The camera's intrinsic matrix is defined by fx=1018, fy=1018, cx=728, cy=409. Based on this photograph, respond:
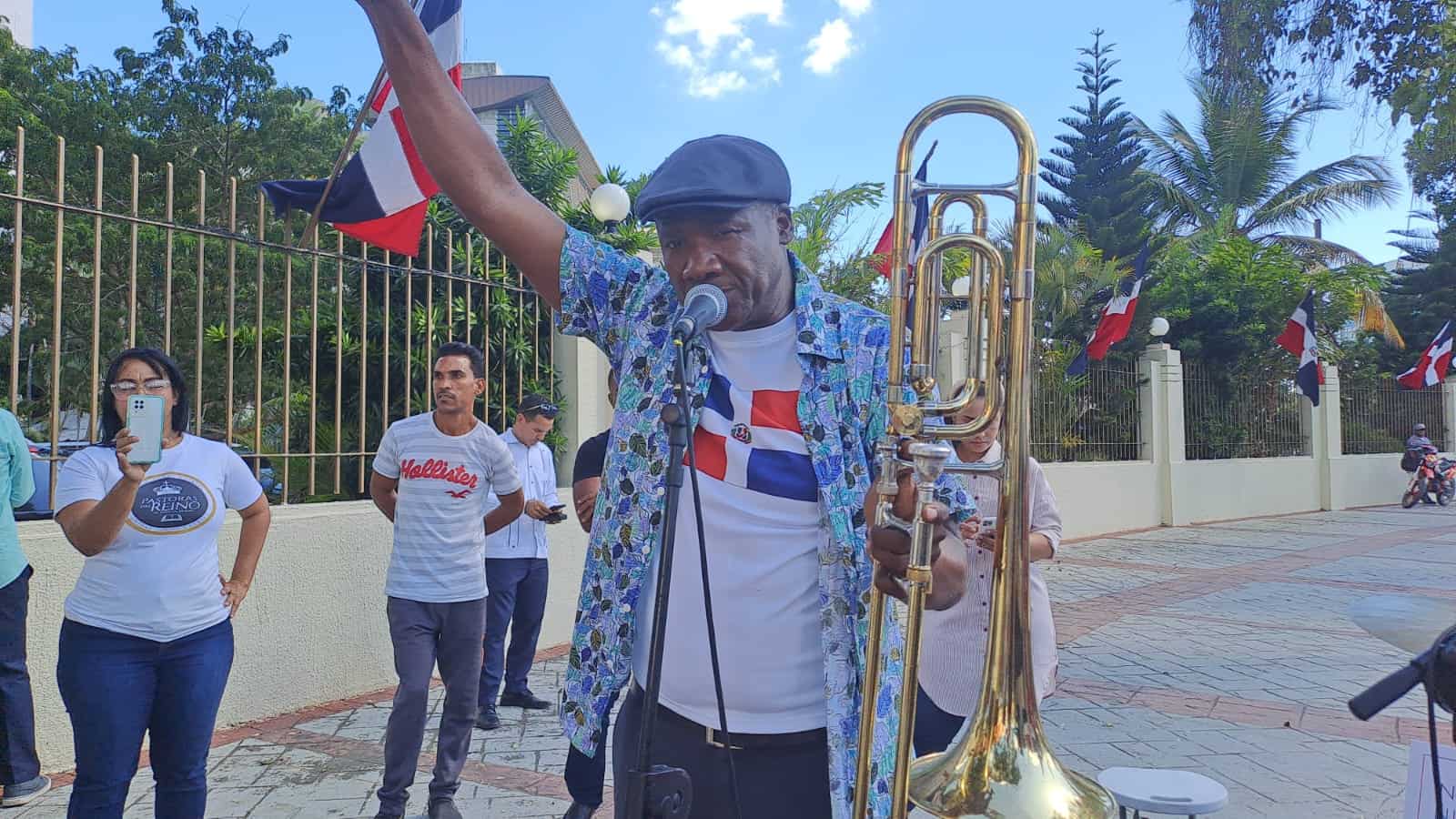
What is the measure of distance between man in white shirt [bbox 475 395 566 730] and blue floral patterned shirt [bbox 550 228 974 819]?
3.78 meters

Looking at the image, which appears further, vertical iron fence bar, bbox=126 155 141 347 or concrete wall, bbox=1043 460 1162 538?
concrete wall, bbox=1043 460 1162 538

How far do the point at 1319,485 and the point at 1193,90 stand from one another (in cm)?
1251

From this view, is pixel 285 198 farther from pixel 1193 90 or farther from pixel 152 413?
pixel 1193 90

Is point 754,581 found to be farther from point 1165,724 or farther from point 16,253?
point 1165,724

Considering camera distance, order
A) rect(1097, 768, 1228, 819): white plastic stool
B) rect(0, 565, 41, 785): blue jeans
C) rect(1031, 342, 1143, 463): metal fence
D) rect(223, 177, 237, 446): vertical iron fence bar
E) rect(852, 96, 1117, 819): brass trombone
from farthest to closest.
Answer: rect(1031, 342, 1143, 463): metal fence → rect(223, 177, 237, 446): vertical iron fence bar → rect(0, 565, 41, 785): blue jeans → rect(1097, 768, 1228, 819): white plastic stool → rect(852, 96, 1117, 819): brass trombone

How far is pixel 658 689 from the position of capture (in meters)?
1.44

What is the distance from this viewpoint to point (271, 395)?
32.2ft

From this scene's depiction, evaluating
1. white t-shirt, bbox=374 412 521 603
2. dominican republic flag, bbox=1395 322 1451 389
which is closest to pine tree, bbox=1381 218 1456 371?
dominican republic flag, bbox=1395 322 1451 389

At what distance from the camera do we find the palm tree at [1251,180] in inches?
1065

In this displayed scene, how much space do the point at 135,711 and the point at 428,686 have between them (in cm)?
122

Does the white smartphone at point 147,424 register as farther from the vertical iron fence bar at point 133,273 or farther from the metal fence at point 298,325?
the vertical iron fence bar at point 133,273

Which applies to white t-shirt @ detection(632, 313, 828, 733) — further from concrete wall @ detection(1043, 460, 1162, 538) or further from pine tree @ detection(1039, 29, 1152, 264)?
pine tree @ detection(1039, 29, 1152, 264)

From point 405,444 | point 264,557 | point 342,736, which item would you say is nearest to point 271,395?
point 264,557

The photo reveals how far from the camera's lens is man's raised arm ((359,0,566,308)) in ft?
5.86
